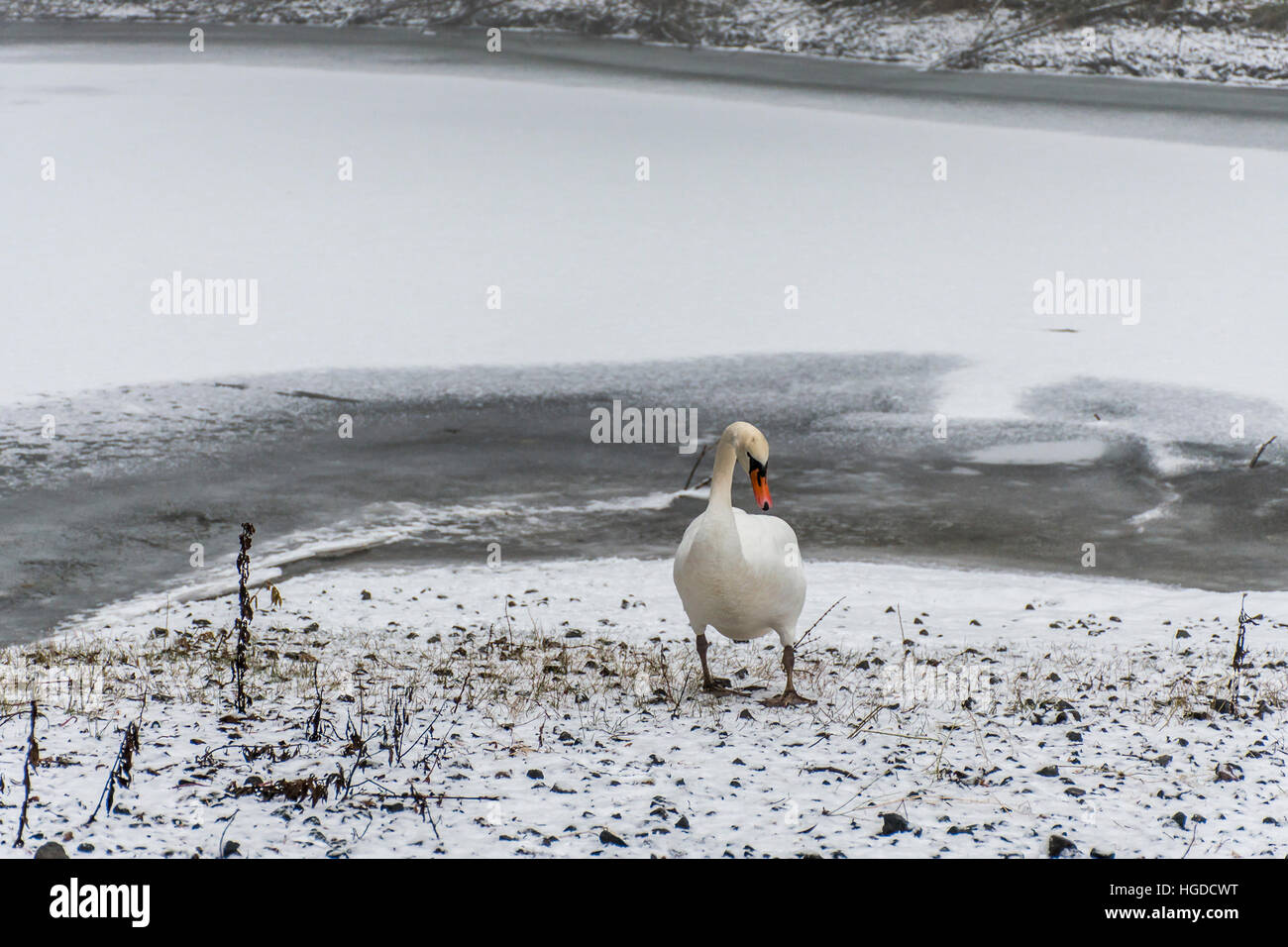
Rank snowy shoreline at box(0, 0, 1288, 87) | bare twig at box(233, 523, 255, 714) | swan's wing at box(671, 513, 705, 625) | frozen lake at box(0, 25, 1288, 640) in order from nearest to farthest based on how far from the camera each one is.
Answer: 1. bare twig at box(233, 523, 255, 714)
2. swan's wing at box(671, 513, 705, 625)
3. frozen lake at box(0, 25, 1288, 640)
4. snowy shoreline at box(0, 0, 1288, 87)

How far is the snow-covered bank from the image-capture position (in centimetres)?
493

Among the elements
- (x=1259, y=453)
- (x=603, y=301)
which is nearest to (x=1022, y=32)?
(x=603, y=301)

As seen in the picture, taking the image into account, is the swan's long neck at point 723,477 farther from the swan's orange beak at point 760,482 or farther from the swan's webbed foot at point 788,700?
the swan's webbed foot at point 788,700

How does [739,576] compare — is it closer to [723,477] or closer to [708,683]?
[723,477]

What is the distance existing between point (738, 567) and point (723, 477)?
527mm

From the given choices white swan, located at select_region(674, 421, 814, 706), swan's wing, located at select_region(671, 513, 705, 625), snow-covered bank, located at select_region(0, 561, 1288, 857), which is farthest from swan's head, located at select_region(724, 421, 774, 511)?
snow-covered bank, located at select_region(0, 561, 1288, 857)

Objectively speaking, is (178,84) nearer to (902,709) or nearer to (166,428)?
(166,428)

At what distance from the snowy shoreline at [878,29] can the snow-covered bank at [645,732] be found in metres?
25.0

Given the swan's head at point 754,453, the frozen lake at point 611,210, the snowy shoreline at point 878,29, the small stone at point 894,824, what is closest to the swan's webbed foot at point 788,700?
the swan's head at point 754,453

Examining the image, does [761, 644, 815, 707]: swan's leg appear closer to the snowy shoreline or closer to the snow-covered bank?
the snow-covered bank

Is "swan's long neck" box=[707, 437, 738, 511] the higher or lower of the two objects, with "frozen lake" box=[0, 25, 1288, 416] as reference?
lower

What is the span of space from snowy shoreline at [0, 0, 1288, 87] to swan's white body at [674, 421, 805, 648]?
27.4 metres

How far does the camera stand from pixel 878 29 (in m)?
32.7
